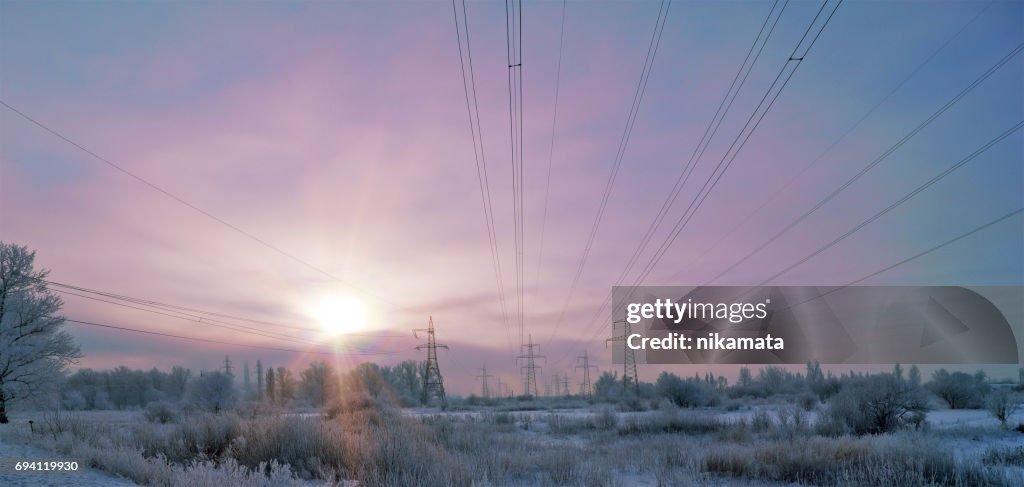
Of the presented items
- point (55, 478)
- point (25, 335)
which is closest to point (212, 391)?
point (25, 335)

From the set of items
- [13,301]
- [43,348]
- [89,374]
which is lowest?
[89,374]

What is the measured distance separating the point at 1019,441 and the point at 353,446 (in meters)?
20.7

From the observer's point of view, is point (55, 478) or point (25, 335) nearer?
point (55, 478)

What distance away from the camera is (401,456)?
1291 centimetres

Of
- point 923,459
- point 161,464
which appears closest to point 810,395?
point 923,459

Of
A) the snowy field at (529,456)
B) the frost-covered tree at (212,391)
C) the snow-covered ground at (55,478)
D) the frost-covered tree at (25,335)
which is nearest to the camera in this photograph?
the snow-covered ground at (55,478)

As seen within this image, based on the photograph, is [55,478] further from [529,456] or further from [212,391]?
[212,391]

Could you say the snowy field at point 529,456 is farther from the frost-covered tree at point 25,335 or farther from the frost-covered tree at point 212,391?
the frost-covered tree at point 212,391

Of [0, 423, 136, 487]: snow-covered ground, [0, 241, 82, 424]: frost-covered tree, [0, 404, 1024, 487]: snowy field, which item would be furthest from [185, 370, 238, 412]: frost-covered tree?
[0, 423, 136, 487]: snow-covered ground

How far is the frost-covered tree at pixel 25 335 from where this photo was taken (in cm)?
3034

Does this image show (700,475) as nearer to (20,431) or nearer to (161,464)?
(161,464)

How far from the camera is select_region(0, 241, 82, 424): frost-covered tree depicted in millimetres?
30344

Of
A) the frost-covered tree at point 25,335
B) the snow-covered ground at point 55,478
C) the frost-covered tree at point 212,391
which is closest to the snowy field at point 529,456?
the snow-covered ground at point 55,478

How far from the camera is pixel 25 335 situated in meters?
31.3
